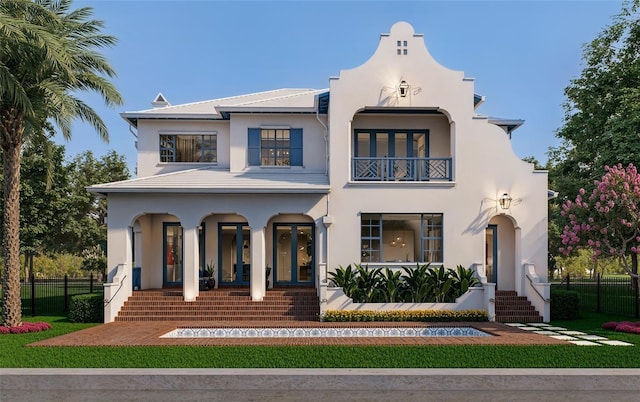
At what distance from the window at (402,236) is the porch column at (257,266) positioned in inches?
142

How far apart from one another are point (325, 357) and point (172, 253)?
11231 millimetres

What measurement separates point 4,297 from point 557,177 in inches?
959

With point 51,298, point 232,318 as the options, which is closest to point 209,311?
point 232,318

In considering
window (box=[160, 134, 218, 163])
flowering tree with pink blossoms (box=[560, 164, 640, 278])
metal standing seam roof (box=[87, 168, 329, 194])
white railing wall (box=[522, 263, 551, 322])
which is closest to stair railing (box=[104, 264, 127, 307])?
metal standing seam roof (box=[87, 168, 329, 194])

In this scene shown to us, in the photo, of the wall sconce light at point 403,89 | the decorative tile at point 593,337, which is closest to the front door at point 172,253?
the wall sconce light at point 403,89

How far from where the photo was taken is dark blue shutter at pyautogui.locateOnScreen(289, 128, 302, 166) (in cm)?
1955

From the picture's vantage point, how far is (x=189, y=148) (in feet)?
66.9

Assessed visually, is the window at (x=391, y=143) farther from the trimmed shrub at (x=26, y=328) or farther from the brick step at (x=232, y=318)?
the trimmed shrub at (x=26, y=328)

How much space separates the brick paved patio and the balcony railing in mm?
5565

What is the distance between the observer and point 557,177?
24.7 m

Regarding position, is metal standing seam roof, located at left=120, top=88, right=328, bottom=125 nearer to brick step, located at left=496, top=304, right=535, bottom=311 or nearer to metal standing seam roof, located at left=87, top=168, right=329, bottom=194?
metal standing seam roof, located at left=87, top=168, right=329, bottom=194

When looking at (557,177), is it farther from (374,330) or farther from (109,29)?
(109,29)

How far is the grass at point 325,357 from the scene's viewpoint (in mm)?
9586
